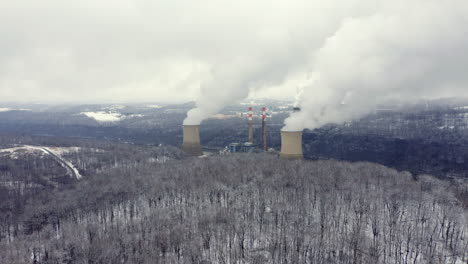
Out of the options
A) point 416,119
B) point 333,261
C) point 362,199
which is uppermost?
point 416,119

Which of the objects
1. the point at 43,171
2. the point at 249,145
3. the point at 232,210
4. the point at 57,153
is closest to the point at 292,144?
the point at 232,210

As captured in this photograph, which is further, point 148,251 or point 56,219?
point 56,219

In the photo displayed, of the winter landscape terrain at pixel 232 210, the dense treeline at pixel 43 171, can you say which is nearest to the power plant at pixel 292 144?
the winter landscape terrain at pixel 232 210

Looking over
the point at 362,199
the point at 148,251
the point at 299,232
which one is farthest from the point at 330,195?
the point at 148,251

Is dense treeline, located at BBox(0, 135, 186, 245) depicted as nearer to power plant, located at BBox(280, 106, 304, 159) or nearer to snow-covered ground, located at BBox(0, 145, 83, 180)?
snow-covered ground, located at BBox(0, 145, 83, 180)

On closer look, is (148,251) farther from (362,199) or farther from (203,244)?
(362,199)
